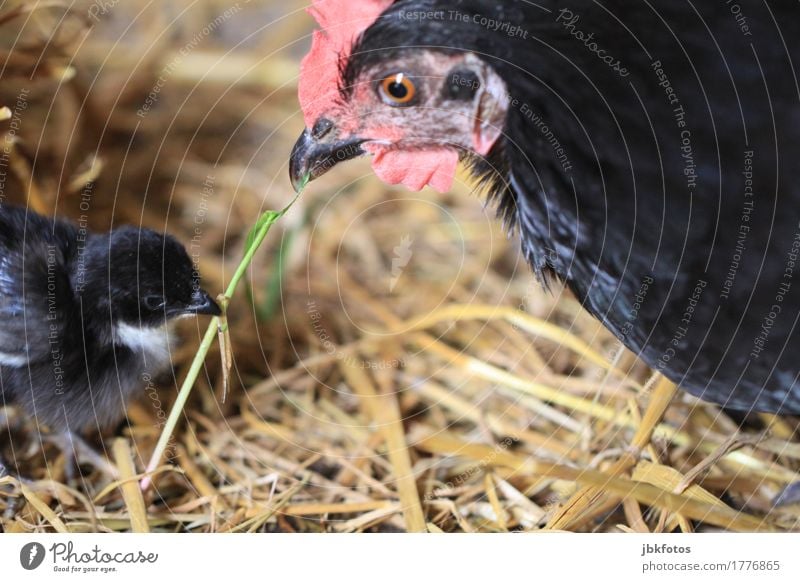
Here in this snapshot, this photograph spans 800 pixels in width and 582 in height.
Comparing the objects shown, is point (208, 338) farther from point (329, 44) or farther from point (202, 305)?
point (329, 44)

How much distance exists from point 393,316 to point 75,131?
1.96ft

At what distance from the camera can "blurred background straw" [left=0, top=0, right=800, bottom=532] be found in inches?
35.6

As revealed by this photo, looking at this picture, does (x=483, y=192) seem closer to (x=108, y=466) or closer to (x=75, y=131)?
(x=108, y=466)

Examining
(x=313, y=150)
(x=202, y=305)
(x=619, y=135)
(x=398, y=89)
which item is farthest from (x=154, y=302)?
(x=619, y=135)

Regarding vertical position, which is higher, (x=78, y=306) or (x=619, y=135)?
(x=619, y=135)

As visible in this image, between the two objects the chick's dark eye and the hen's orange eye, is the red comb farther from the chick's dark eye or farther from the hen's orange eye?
the chick's dark eye

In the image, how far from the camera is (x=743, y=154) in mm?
754

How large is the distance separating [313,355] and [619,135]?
2.07ft

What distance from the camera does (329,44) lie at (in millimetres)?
767

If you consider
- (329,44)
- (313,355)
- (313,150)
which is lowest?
(313,355)

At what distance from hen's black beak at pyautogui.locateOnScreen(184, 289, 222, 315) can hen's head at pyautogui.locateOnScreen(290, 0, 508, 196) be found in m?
0.19

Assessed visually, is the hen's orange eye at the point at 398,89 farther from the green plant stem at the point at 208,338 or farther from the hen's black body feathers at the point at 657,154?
the green plant stem at the point at 208,338

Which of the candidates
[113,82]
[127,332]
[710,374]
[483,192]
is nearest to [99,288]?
[127,332]

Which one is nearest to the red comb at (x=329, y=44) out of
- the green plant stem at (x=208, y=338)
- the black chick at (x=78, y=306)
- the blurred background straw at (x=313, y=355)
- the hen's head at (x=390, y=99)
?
the hen's head at (x=390, y=99)
